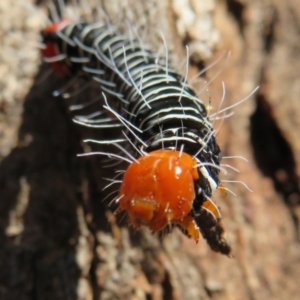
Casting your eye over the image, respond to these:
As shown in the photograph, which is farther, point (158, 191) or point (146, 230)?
point (146, 230)

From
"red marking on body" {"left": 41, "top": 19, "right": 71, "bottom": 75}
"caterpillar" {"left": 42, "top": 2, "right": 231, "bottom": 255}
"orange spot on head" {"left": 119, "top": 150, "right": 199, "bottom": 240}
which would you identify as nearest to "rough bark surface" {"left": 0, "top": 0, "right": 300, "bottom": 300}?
"red marking on body" {"left": 41, "top": 19, "right": 71, "bottom": 75}

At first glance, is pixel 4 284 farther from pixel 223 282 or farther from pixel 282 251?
pixel 282 251

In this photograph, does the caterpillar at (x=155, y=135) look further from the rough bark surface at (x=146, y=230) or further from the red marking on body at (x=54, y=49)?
the rough bark surface at (x=146, y=230)

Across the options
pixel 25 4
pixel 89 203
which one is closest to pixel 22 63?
pixel 25 4

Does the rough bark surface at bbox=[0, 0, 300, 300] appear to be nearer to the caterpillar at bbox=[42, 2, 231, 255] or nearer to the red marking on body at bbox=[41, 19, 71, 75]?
the red marking on body at bbox=[41, 19, 71, 75]

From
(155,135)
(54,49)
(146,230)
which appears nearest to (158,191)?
(155,135)

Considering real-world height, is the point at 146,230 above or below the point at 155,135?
below

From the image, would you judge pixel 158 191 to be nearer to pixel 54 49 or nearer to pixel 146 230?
pixel 146 230

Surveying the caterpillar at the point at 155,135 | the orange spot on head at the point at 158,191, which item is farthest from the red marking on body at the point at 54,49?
the orange spot on head at the point at 158,191
